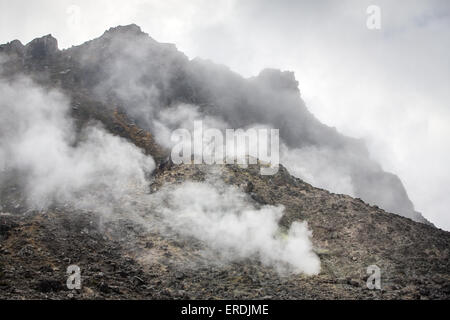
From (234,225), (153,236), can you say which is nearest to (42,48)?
(153,236)

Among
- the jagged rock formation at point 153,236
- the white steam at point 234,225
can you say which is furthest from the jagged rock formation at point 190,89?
the white steam at point 234,225

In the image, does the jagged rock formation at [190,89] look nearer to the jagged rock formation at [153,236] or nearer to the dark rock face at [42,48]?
the dark rock face at [42,48]

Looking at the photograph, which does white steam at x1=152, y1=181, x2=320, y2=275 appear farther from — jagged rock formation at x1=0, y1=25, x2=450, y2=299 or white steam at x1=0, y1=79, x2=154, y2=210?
white steam at x1=0, y1=79, x2=154, y2=210

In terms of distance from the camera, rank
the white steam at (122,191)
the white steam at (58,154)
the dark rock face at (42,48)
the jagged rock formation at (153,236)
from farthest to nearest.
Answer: the dark rock face at (42,48), the white steam at (58,154), the white steam at (122,191), the jagged rock formation at (153,236)

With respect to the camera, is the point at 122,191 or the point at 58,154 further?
the point at 58,154

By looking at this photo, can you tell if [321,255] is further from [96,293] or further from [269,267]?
[96,293]

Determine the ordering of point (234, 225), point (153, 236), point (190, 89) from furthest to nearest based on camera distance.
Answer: point (190, 89), point (234, 225), point (153, 236)

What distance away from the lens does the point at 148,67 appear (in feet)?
189

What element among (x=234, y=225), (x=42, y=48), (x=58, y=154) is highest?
(x=42, y=48)

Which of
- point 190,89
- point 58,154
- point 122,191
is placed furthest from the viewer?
point 190,89

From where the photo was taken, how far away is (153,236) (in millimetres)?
28250

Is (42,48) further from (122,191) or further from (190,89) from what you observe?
(122,191)

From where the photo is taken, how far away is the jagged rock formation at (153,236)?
2212cm
